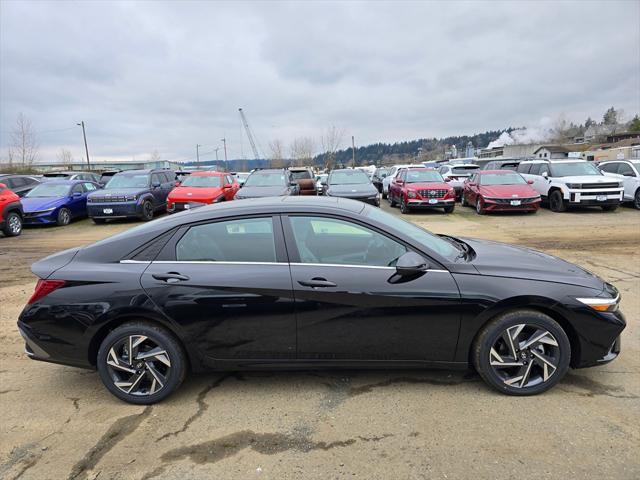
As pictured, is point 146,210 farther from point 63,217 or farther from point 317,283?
point 317,283

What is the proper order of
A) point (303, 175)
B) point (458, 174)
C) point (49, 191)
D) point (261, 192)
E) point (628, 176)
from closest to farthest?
point (261, 192), point (49, 191), point (628, 176), point (303, 175), point (458, 174)

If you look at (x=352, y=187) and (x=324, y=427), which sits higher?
(x=352, y=187)

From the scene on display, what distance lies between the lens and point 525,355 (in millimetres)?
3068

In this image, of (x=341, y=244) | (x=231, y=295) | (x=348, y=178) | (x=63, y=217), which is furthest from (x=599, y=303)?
(x=63, y=217)

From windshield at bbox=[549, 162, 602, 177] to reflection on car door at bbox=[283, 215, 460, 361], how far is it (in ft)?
45.3

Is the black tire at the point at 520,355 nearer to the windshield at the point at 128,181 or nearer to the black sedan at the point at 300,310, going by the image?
the black sedan at the point at 300,310

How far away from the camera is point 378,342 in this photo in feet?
10.2

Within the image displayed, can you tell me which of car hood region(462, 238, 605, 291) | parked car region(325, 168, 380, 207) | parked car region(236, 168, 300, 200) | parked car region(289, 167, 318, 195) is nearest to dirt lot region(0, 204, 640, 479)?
car hood region(462, 238, 605, 291)

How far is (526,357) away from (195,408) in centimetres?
253

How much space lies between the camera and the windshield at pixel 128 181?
14539mm

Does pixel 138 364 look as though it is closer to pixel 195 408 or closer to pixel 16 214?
pixel 195 408

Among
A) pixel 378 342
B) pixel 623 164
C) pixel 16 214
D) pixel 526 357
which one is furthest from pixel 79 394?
pixel 623 164

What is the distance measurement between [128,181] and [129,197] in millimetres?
1532

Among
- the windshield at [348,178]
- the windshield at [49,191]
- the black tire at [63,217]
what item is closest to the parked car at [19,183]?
the windshield at [49,191]
